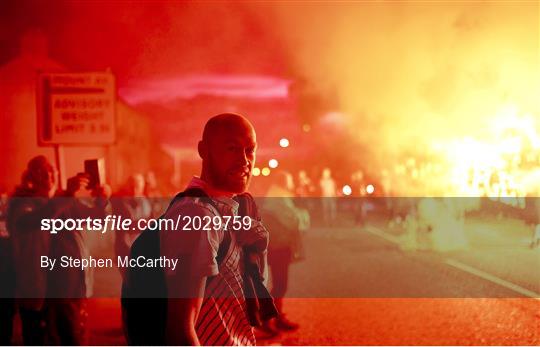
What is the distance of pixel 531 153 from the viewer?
97.9 inches

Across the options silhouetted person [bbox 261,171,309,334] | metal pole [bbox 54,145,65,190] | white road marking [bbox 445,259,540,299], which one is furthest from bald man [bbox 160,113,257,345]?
white road marking [bbox 445,259,540,299]

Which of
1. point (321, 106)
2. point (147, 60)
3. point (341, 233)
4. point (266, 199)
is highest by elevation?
point (147, 60)

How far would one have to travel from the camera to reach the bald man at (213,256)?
128 centimetres

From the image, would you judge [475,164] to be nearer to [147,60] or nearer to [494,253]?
[494,253]

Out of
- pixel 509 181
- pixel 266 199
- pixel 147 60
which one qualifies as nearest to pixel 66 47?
pixel 147 60

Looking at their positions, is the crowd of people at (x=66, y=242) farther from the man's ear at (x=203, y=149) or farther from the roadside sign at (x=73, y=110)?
the man's ear at (x=203, y=149)

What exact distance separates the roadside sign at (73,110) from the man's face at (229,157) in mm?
841

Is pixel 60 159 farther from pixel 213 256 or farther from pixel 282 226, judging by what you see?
pixel 213 256

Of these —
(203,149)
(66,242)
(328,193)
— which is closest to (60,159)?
(66,242)

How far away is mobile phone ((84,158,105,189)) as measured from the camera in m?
2.38

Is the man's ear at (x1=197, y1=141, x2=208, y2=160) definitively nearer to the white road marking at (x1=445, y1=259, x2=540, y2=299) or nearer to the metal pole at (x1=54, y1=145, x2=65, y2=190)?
the metal pole at (x1=54, y1=145, x2=65, y2=190)

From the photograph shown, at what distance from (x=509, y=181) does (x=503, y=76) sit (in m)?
0.45

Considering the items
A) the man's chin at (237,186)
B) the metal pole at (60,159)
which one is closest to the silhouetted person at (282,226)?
the man's chin at (237,186)

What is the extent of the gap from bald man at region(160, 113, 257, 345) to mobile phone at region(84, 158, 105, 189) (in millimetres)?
784
